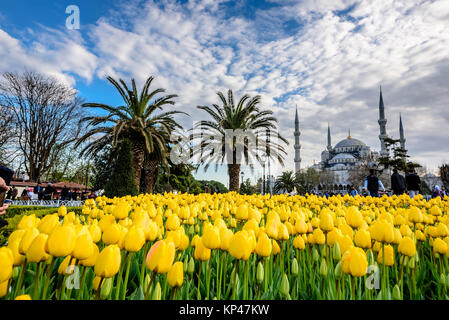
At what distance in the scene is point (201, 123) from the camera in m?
16.4

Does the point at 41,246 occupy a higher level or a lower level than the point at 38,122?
lower

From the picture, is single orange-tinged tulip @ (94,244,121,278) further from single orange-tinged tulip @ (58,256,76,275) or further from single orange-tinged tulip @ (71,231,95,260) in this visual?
single orange-tinged tulip @ (58,256,76,275)

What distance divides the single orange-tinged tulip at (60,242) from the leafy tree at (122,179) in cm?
1192

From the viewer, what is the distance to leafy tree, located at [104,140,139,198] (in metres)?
12.3

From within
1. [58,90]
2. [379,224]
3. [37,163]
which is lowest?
[379,224]

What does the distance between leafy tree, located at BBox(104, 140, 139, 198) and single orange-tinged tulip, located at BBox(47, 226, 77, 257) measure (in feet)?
39.1

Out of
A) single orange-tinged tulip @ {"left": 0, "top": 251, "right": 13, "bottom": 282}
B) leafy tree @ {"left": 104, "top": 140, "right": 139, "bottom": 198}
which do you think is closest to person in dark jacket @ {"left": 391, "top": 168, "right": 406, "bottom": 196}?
single orange-tinged tulip @ {"left": 0, "top": 251, "right": 13, "bottom": 282}

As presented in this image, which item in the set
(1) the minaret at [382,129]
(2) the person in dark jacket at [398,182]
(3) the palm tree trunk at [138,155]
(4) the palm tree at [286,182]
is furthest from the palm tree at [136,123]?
(1) the minaret at [382,129]

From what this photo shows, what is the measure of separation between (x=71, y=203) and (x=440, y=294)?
1711 centimetres

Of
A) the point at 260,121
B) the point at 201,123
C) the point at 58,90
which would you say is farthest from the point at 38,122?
the point at 260,121
